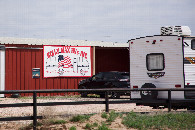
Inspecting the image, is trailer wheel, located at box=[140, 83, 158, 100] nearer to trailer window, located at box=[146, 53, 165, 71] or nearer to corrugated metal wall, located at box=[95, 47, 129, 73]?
trailer window, located at box=[146, 53, 165, 71]

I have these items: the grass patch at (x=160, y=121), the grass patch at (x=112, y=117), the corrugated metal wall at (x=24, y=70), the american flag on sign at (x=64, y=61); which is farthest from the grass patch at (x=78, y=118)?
the american flag on sign at (x=64, y=61)

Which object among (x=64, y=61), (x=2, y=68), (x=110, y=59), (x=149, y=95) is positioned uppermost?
(x=110, y=59)

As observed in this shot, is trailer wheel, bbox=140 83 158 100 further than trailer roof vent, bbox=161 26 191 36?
No

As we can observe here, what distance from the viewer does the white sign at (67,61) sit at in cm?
2527

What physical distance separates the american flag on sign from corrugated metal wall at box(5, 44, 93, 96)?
1.04m

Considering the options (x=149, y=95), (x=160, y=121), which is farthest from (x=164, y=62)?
(x=160, y=121)

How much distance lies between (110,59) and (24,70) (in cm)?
732

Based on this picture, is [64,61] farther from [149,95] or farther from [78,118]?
[78,118]

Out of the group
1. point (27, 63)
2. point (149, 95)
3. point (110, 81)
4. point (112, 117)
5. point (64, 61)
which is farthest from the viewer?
point (64, 61)

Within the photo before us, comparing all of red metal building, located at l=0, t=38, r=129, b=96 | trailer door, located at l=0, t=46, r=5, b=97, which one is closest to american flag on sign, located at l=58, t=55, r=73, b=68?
red metal building, located at l=0, t=38, r=129, b=96

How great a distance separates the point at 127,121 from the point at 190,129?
5.63 ft

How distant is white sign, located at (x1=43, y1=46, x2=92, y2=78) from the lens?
2527 cm

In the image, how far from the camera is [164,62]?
1378cm

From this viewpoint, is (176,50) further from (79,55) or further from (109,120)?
(79,55)
